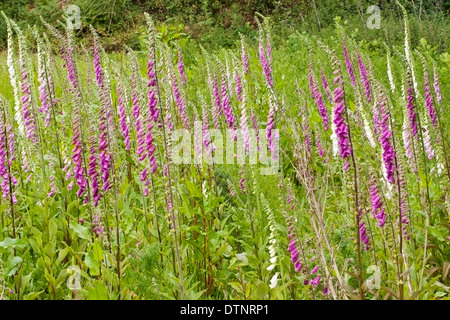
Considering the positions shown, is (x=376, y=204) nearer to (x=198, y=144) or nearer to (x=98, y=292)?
(x=98, y=292)

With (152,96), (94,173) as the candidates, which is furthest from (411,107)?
(94,173)

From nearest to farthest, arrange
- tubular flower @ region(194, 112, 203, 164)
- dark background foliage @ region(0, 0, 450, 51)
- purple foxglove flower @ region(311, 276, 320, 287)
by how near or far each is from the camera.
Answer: purple foxglove flower @ region(311, 276, 320, 287) < tubular flower @ region(194, 112, 203, 164) < dark background foliage @ region(0, 0, 450, 51)

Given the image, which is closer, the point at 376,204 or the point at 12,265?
the point at 376,204

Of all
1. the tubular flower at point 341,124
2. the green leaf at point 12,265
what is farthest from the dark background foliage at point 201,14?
the tubular flower at point 341,124

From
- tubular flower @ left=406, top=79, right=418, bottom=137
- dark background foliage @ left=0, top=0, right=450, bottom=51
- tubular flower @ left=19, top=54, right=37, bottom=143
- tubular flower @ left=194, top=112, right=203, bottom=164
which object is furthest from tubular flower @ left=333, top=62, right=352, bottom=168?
dark background foliage @ left=0, top=0, right=450, bottom=51

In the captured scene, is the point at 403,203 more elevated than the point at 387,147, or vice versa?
the point at 387,147

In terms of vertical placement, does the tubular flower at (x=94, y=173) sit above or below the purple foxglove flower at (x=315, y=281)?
above

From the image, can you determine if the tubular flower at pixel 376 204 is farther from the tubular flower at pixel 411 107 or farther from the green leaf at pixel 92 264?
the green leaf at pixel 92 264

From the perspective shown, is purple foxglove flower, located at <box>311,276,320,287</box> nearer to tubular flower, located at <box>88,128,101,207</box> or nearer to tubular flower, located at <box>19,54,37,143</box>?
tubular flower, located at <box>88,128,101,207</box>

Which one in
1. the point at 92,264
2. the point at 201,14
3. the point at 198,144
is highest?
the point at 201,14
